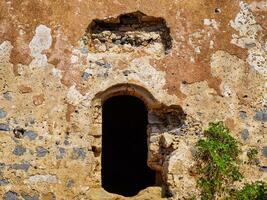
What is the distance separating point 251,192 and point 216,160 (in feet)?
1.91

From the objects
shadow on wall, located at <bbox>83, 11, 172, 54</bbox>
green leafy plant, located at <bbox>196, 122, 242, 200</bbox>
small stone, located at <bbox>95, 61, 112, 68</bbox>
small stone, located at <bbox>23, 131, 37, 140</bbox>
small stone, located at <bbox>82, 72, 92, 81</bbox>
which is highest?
shadow on wall, located at <bbox>83, 11, 172, 54</bbox>

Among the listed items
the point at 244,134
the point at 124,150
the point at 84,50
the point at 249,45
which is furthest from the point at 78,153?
the point at 124,150

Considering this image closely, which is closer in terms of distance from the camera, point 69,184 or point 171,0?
point 69,184

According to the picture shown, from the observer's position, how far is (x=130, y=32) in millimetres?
6863

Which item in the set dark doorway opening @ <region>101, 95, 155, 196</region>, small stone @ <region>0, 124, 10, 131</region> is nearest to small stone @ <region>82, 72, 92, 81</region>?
small stone @ <region>0, 124, 10, 131</region>

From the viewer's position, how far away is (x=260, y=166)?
21.7 ft

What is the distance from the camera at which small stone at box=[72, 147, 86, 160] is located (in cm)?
645

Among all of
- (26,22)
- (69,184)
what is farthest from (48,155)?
(26,22)

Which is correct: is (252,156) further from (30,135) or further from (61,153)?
(30,135)

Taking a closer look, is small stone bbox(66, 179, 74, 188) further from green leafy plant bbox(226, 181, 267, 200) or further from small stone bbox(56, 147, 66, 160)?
green leafy plant bbox(226, 181, 267, 200)

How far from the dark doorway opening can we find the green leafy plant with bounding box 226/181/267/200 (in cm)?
360

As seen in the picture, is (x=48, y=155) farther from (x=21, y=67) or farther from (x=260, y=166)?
(x=260, y=166)

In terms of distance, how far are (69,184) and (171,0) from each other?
2.66m

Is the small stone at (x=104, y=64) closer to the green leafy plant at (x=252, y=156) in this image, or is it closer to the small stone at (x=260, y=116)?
the small stone at (x=260, y=116)
